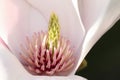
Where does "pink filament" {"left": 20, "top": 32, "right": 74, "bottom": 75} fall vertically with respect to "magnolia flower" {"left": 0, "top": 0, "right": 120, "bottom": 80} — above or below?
below

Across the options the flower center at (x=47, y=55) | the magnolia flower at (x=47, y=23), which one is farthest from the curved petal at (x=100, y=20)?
the flower center at (x=47, y=55)

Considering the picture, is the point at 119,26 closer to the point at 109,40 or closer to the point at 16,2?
the point at 109,40

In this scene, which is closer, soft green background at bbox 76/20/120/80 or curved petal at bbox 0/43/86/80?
curved petal at bbox 0/43/86/80

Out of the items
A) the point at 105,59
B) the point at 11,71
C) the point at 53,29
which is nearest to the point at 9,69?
the point at 11,71

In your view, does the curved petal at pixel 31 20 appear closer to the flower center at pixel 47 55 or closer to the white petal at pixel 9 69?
the flower center at pixel 47 55

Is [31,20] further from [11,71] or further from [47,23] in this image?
[11,71]

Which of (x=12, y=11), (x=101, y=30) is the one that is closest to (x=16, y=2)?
(x=12, y=11)

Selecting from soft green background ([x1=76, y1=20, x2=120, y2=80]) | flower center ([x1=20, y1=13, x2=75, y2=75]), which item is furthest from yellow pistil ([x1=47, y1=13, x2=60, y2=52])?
soft green background ([x1=76, y1=20, x2=120, y2=80])

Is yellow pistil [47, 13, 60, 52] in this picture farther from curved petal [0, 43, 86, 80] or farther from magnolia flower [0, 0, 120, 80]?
curved petal [0, 43, 86, 80]
